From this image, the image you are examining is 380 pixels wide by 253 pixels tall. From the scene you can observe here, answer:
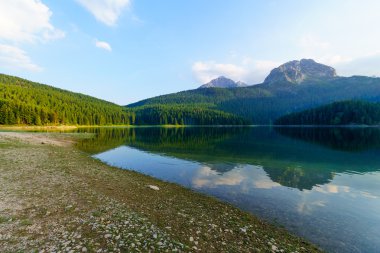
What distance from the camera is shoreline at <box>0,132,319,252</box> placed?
11.6 metres

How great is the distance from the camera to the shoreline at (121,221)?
11641 millimetres

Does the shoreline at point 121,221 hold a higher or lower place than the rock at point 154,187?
higher

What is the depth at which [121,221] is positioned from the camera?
1422 cm

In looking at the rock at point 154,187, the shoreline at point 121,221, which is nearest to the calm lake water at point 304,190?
the shoreline at point 121,221

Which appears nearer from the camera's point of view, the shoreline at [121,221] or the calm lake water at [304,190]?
the shoreline at [121,221]

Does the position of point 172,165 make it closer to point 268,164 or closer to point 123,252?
point 268,164

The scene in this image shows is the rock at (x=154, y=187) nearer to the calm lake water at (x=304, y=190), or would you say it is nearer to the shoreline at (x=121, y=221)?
the shoreline at (x=121, y=221)

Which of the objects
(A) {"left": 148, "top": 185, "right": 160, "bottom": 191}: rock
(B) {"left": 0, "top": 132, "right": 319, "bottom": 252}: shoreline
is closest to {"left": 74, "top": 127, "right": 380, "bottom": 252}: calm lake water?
(B) {"left": 0, "top": 132, "right": 319, "bottom": 252}: shoreline

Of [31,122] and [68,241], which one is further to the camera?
[31,122]

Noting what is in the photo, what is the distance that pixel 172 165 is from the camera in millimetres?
40031

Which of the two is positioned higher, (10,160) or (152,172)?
(10,160)

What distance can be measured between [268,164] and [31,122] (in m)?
166

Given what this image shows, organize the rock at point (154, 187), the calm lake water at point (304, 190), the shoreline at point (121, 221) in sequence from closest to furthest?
the shoreline at point (121, 221) < the calm lake water at point (304, 190) < the rock at point (154, 187)

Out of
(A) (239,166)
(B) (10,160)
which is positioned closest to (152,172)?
(A) (239,166)
